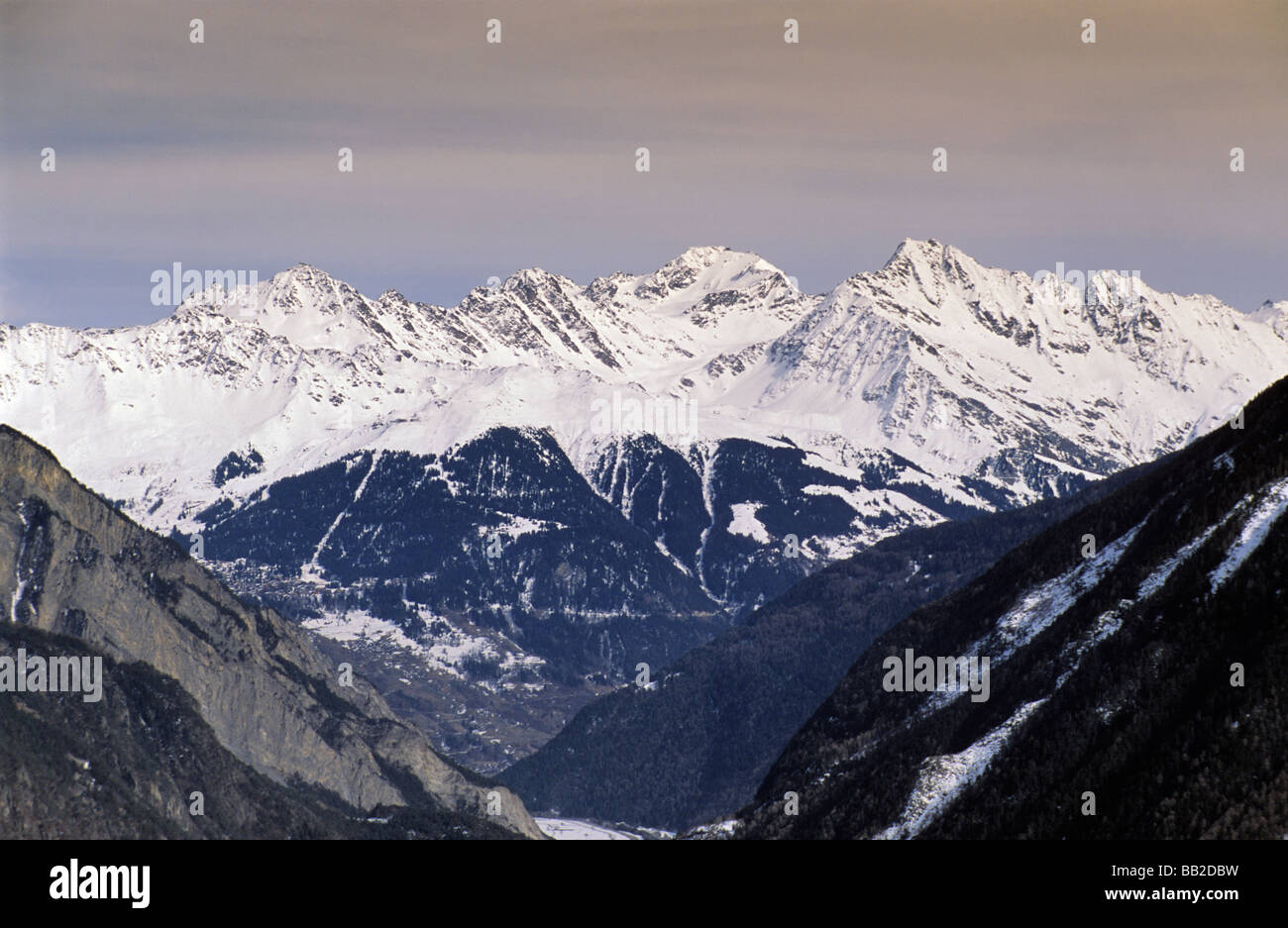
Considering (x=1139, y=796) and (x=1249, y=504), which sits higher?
(x=1249, y=504)
